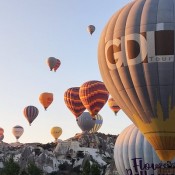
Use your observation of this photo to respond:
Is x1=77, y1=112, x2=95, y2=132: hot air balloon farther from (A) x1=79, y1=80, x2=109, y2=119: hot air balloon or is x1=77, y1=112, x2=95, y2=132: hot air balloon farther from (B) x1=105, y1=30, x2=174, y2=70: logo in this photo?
(B) x1=105, y1=30, x2=174, y2=70: logo

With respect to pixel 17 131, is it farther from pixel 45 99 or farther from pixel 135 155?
pixel 135 155

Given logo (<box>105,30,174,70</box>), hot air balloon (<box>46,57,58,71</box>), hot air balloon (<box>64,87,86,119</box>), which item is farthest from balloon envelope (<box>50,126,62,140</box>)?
logo (<box>105,30,174,70</box>)

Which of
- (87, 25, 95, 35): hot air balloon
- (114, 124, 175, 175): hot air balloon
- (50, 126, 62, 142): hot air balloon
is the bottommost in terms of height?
(114, 124, 175, 175): hot air balloon

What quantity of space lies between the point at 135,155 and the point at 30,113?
184 ft

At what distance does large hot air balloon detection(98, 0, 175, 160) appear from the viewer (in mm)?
24109

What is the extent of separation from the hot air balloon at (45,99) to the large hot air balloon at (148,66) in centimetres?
5578

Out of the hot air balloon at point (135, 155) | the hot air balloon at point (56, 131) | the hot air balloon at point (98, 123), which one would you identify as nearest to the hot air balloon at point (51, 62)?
the hot air balloon at point (135, 155)

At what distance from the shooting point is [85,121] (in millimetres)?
100438

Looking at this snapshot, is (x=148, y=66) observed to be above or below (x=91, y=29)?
below

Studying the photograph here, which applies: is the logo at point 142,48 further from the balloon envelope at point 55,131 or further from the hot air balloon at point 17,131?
the hot air balloon at point 17,131

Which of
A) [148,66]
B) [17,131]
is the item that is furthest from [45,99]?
[148,66]

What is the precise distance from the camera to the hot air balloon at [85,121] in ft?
328

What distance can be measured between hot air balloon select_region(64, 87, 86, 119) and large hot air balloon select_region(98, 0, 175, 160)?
5096 cm

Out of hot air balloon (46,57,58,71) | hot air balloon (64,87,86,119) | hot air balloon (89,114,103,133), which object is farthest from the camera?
hot air balloon (89,114,103,133)
